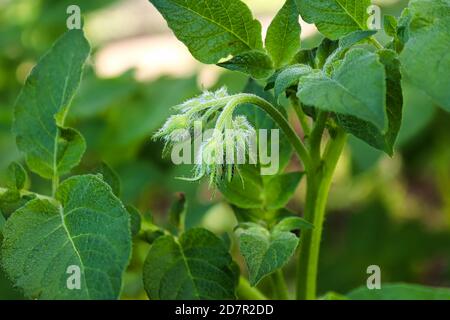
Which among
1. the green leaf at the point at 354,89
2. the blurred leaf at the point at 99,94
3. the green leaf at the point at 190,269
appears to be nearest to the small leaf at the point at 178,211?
the green leaf at the point at 190,269

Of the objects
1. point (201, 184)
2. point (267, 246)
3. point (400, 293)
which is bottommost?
point (400, 293)

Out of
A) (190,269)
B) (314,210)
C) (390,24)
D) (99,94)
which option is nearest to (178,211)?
(190,269)

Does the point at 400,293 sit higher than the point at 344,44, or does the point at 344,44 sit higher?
the point at 344,44

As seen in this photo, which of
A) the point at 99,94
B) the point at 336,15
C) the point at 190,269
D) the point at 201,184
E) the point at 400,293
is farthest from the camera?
the point at 201,184

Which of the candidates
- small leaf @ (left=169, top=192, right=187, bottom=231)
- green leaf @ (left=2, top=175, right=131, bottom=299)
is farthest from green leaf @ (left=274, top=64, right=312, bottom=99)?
small leaf @ (left=169, top=192, right=187, bottom=231)

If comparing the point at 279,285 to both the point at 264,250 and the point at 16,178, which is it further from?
the point at 16,178

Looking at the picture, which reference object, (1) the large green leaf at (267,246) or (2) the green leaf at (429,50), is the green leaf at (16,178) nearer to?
(1) the large green leaf at (267,246)
